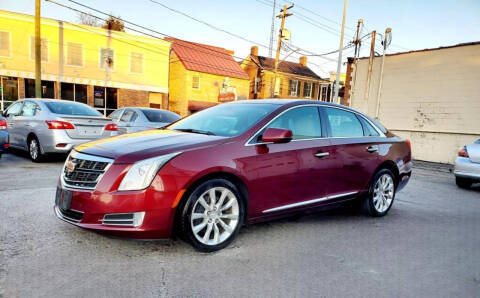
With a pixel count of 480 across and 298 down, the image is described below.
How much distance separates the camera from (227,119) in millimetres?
4094

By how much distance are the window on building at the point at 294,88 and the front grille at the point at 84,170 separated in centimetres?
3566

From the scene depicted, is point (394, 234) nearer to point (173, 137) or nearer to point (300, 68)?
point (173, 137)

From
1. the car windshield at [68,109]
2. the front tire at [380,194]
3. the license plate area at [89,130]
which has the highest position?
the car windshield at [68,109]

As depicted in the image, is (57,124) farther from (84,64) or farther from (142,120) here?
(84,64)

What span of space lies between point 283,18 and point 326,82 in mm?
18731

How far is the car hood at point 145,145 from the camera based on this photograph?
10.00ft

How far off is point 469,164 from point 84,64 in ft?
76.1

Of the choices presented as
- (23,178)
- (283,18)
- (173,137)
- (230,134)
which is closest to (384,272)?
(230,134)

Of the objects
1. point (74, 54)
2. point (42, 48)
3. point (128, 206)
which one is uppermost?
point (42, 48)

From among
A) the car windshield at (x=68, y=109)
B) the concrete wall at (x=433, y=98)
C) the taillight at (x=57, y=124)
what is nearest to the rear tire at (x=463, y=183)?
the concrete wall at (x=433, y=98)

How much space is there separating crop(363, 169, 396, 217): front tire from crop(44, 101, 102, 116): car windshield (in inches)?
264

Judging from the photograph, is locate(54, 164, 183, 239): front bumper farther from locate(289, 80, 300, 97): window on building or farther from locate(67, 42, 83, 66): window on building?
locate(289, 80, 300, 97): window on building

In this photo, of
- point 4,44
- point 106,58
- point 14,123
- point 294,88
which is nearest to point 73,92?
point 106,58

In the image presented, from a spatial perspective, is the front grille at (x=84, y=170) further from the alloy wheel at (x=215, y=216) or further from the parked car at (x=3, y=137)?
the parked car at (x=3, y=137)
